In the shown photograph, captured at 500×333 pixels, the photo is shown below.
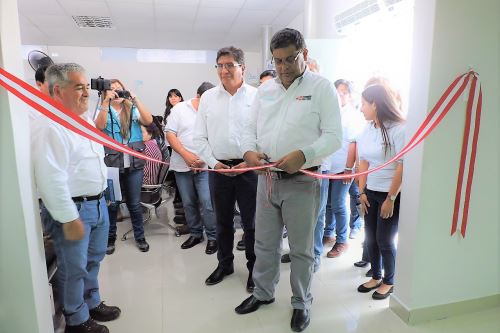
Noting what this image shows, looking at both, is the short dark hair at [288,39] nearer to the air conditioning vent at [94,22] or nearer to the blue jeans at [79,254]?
the blue jeans at [79,254]

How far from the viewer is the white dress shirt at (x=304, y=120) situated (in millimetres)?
1613

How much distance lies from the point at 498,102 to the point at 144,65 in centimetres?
710

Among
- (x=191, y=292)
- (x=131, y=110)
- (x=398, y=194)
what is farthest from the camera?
(x=131, y=110)

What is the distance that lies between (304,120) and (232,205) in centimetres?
89

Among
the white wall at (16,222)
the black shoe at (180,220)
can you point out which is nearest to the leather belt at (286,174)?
the white wall at (16,222)

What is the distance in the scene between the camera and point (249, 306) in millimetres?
1967

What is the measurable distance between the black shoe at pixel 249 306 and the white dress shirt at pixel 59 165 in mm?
1084

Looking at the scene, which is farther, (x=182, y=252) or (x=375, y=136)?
(x=182, y=252)

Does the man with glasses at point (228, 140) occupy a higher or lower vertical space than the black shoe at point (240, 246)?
higher

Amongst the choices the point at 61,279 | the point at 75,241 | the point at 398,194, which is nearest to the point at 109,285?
the point at 61,279

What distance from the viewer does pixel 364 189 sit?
7.38 ft

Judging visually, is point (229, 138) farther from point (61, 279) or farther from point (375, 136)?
point (61, 279)

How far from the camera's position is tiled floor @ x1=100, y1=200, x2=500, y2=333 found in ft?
6.12

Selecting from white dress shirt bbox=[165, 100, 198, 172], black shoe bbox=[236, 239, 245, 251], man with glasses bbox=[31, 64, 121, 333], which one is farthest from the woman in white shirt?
man with glasses bbox=[31, 64, 121, 333]
